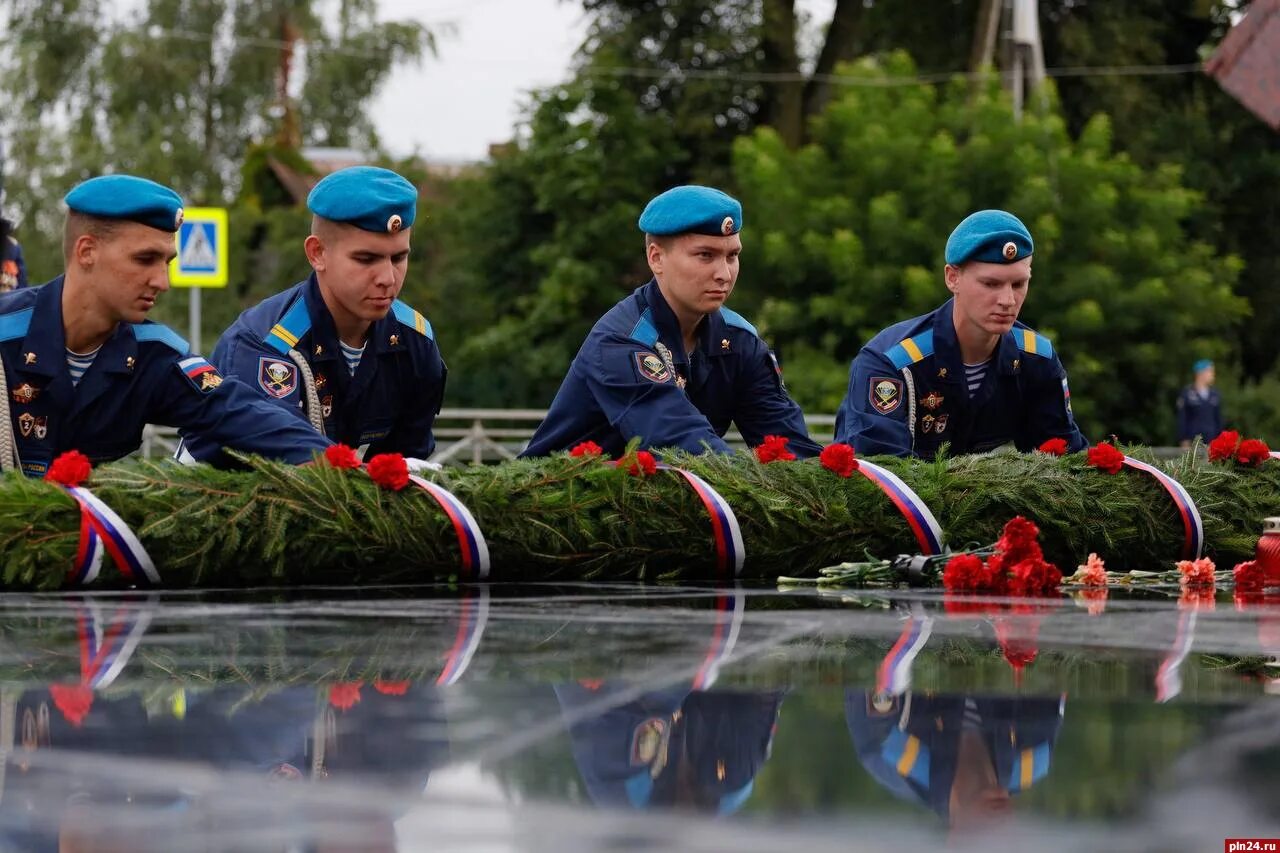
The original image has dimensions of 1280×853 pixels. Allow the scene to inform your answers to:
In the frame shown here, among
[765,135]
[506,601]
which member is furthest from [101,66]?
[506,601]

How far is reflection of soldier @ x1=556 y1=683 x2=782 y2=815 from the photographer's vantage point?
243cm

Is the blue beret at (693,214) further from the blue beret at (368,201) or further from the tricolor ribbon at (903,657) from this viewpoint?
the tricolor ribbon at (903,657)

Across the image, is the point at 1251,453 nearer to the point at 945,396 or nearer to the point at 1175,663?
the point at 945,396

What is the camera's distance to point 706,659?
11.7ft

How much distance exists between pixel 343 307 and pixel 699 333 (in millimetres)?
1351

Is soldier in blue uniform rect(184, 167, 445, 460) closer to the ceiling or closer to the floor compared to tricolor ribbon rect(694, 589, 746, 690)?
closer to the ceiling

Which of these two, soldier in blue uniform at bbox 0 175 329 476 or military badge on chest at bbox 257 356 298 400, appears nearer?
soldier in blue uniform at bbox 0 175 329 476

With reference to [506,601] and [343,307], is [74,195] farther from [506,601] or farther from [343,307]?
[506,601]

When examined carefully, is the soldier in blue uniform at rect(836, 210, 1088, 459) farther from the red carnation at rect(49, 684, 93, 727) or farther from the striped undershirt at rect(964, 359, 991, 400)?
the red carnation at rect(49, 684, 93, 727)

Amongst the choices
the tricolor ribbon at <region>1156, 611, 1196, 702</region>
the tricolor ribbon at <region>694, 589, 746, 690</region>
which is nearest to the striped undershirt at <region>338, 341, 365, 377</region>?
the tricolor ribbon at <region>694, 589, 746, 690</region>

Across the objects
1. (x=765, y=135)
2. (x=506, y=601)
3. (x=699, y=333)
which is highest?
(x=765, y=135)

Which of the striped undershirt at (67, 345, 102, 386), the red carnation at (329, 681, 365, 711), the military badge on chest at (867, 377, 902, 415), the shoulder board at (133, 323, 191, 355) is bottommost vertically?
the red carnation at (329, 681, 365, 711)

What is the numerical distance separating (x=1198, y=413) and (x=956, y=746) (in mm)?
21822

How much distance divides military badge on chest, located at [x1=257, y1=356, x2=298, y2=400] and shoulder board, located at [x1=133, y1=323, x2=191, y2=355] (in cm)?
29
